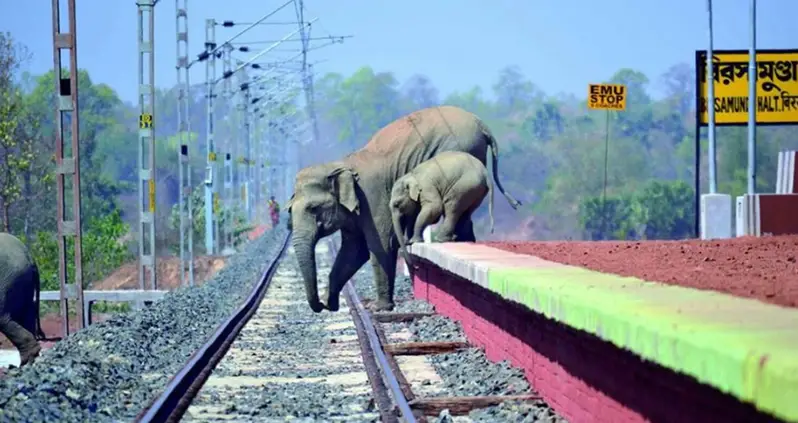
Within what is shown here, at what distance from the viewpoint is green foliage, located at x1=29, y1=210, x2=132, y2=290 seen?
1991 inches

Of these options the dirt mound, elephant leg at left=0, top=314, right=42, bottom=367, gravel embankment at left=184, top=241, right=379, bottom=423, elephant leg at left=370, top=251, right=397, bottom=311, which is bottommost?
the dirt mound

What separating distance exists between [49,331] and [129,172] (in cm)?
11517

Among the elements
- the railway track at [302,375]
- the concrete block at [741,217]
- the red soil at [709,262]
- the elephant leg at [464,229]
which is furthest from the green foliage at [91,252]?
the red soil at [709,262]

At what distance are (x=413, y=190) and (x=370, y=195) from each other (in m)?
0.83

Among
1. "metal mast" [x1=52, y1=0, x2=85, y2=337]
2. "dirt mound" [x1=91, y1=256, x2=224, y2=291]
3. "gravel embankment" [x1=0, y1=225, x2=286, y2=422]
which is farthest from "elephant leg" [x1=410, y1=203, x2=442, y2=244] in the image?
"dirt mound" [x1=91, y1=256, x2=224, y2=291]

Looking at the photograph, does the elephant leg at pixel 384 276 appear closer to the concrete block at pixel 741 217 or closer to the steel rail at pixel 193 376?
the steel rail at pixel 193 376

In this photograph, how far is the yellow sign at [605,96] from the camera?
3183 cm

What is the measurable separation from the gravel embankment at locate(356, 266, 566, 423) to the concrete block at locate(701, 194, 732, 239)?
8637 millimetres

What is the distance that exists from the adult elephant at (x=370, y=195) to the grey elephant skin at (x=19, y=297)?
12.9 ft

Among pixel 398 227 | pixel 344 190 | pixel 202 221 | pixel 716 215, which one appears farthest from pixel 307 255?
pixel 202 221

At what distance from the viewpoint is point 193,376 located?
47.4 feet

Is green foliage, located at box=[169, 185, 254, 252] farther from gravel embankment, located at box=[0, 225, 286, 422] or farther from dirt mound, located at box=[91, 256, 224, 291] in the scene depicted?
gravel embankment, located at box=[0, 225, 286, 422]

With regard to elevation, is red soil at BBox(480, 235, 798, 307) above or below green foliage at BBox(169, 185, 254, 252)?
above

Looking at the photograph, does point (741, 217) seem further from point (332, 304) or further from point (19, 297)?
point (19, 297)
